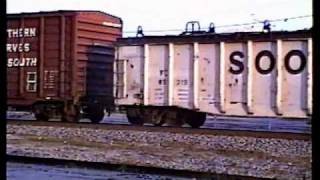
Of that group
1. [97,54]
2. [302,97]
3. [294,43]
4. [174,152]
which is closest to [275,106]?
[302,97]

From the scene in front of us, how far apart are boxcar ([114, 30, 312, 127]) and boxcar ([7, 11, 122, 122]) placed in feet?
5.20

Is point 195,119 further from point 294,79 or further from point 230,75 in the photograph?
point 294,79

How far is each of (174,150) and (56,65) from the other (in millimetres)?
9321

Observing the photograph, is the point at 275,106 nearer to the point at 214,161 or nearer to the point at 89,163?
the point at 214,161

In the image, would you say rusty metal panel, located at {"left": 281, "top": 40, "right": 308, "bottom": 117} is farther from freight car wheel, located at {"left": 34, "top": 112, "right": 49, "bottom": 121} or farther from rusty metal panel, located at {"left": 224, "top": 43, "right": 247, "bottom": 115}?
freight car wheel, located at {"left": 34, "top": 112, "right": 49, "bottom": 121}

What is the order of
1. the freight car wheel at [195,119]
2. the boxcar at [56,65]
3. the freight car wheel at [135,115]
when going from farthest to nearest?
the boxcar at [56,65] → the freight car wheel at [135,115] → the freight car wheel at [195,119]

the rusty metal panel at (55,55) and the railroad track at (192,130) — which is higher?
the rusty metal panel at (55,55)

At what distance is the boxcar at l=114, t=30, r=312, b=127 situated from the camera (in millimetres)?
18891

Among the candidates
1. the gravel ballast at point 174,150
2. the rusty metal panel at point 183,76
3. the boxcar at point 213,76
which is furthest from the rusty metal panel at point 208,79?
the gravel ballast at point 174,150

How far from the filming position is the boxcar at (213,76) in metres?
18.9

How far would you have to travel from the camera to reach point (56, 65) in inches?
882

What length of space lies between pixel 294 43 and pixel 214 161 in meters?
7.64

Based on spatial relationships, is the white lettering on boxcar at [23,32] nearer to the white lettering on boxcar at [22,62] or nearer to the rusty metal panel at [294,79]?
the white lettering on boxcar at [22,62]

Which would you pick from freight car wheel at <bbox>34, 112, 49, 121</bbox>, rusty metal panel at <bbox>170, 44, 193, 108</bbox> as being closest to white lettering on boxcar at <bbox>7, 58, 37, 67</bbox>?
freight car wheel at <bbox>34, 112, 49, 121</bbox>
